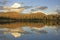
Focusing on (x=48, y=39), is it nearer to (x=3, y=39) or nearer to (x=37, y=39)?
(x=37, y=39)

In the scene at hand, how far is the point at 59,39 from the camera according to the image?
14289 millimetres

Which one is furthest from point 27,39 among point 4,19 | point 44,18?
point 44,18

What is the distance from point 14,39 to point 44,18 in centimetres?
5143

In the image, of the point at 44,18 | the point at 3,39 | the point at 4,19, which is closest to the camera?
the point at 3,39

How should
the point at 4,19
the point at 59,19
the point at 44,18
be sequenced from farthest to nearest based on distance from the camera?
the point at 44,18 < the point at 59,19 < the point at 4,19

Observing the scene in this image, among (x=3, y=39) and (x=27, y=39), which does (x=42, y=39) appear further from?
(x=3, y=39)

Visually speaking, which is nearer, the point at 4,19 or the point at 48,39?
the point at 48,39

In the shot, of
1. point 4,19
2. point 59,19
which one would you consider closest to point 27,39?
point 4,19

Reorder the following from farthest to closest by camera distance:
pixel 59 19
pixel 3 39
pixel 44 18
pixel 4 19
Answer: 1. pixel 44 18
2. pixel 59 19
3. pixel 4 19
4. pixel 3 39

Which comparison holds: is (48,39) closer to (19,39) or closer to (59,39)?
(59,39)

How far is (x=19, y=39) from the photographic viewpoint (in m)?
14.2

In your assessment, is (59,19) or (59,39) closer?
(59,39)

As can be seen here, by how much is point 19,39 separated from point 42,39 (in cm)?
170

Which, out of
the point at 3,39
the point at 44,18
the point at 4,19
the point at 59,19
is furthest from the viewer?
the point at 44,18
